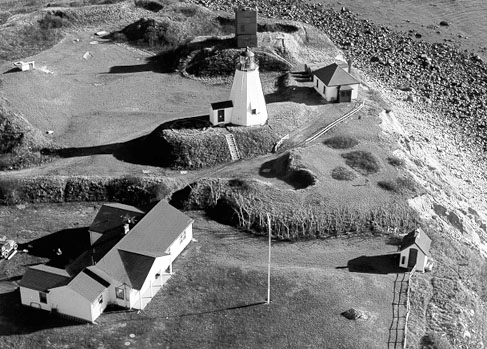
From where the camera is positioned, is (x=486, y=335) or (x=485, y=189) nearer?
(x=486, y=335)

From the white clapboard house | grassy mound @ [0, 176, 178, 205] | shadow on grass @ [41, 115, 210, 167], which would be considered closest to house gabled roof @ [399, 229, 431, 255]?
the white clapboard house

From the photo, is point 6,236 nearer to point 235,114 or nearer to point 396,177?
point 235,114

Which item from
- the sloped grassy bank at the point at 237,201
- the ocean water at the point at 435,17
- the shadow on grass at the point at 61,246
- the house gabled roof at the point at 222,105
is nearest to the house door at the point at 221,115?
the house gabled roof at the point at 222,105

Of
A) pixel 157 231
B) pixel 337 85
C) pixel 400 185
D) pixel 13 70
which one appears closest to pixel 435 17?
pixel 337 85

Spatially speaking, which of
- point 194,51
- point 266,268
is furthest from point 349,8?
point 266,268

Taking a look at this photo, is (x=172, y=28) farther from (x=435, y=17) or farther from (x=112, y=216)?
(x=435, y=17)

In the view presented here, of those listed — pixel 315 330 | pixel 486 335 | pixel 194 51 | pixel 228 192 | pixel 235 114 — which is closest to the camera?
pixel 315 330

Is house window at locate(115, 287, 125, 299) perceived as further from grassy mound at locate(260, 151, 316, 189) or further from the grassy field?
grassy mound at locate(260, 151, 316, 189)
